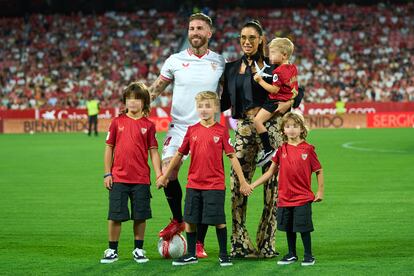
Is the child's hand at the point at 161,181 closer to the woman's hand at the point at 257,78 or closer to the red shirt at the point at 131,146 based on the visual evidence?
the red shirt at the point at 131,146

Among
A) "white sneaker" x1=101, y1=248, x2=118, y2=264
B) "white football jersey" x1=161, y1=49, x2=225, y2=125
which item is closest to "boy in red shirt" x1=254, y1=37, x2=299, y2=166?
"white football jersey" x1=161, y1=49, x2=225, y2=125

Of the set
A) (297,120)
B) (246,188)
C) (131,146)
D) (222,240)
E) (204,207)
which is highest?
(297,120)

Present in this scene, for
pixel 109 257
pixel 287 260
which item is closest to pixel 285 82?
pixel 287 260

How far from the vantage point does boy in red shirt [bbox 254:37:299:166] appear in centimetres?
899

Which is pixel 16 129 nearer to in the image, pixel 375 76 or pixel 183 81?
pixel 375 76

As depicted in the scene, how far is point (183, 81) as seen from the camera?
30.6 ft

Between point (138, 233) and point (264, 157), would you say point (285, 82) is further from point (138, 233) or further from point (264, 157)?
point (138, 233)

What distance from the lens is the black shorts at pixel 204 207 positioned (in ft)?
27.8

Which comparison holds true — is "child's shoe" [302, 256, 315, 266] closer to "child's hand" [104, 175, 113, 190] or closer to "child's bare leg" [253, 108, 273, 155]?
"child's bare leg" [253, 108, 273, 155]

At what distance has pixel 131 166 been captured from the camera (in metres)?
8.78

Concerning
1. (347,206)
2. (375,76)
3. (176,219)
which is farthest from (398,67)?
(176,219)

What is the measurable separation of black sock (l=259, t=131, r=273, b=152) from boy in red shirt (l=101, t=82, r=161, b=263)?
3.45 ft

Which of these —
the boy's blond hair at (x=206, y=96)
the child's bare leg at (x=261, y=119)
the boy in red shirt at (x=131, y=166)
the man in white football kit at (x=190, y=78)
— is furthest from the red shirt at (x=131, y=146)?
the child's bare leg at (x=261, y=119)

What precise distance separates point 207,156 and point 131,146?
0.78 meters
